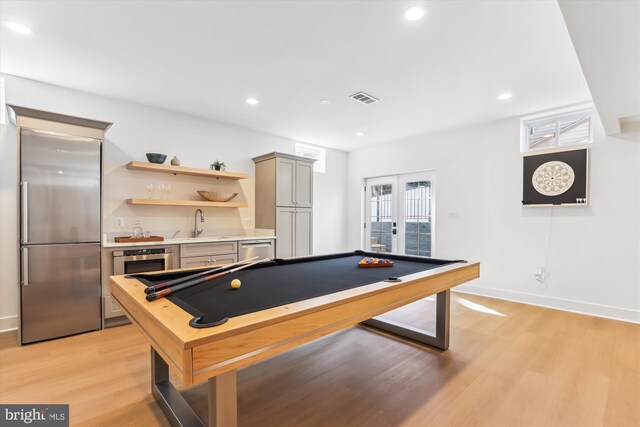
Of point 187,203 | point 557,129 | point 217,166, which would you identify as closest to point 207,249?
point 187,203

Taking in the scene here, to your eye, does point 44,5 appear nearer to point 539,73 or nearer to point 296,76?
point 296,76

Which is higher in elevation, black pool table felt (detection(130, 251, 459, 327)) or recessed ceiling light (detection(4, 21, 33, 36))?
recessed ceiling light (detection(4, 21, 33, 36))

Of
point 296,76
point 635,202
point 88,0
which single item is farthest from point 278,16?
point 635,202

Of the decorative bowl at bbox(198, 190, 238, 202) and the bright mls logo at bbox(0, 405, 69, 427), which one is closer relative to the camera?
the bright mls logo at bbox(0, 405, 69, 427)

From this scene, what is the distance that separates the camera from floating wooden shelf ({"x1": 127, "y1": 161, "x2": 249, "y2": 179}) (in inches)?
146

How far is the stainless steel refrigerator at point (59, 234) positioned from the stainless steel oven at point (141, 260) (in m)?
0.20

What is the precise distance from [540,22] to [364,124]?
8.95 ft

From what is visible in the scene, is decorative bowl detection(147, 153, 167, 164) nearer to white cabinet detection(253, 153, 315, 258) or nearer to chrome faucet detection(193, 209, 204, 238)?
chrome faucet detection(193, 209, 204, 238)

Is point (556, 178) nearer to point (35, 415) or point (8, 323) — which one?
point (35, 415)

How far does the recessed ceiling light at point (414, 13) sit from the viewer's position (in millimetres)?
2125

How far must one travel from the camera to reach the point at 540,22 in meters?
2.24

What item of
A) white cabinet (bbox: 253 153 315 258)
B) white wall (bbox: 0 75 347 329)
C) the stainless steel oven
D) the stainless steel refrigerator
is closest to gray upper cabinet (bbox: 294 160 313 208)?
white cabinet (bbox: 253 153 315 258)

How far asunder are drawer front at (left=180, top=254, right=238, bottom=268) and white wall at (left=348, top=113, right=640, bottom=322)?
349cm

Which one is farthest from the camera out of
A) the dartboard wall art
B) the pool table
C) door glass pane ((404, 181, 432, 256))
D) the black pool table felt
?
door glass pane ((404, 181, 432, 256))
